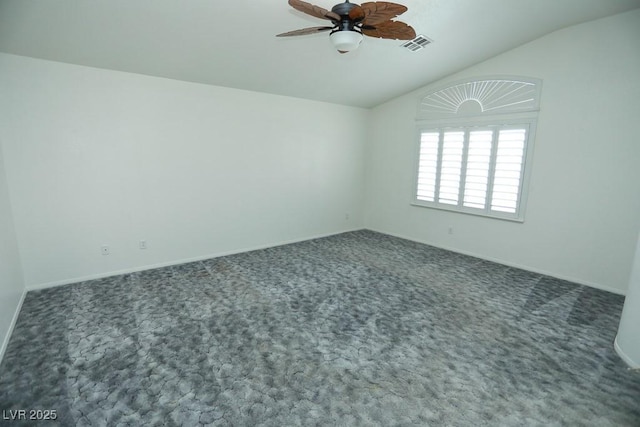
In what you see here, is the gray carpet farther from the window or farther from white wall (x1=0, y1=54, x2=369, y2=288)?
the window

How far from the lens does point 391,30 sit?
7.47 feet

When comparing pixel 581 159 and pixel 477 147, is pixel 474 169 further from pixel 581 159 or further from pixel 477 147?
pixel 581 159

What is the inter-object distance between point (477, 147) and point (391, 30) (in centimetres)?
306

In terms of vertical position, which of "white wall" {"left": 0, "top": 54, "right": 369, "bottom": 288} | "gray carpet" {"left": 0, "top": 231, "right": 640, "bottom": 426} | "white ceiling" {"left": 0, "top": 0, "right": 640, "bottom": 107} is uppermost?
"white ceiling" {"left": 0, "top": 0, "right": 640, "bottom": 107}

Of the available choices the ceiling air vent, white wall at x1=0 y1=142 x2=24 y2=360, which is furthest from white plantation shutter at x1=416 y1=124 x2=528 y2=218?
white wall at x1=0 y1=142 x2=24 y2=360

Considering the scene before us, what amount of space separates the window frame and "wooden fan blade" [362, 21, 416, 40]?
2731 mm

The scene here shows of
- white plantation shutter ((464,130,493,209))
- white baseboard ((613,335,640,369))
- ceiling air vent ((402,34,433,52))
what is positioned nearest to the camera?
white baseboard ((613,335,640,369))

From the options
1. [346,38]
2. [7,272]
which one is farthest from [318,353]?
[7,272]

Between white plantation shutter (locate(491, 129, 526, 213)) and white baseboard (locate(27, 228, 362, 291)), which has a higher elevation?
white plantation shutter (locate(491, 129, 526, 213))

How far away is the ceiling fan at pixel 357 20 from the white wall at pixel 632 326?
2474 millimetres


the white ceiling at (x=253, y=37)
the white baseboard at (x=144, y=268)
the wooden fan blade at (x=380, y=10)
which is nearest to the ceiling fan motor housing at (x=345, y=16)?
the wooden fan blade at (x=380, y=10)

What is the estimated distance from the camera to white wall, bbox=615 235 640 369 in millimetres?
2260

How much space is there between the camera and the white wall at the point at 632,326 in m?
2.26

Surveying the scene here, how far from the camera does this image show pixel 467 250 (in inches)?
197
